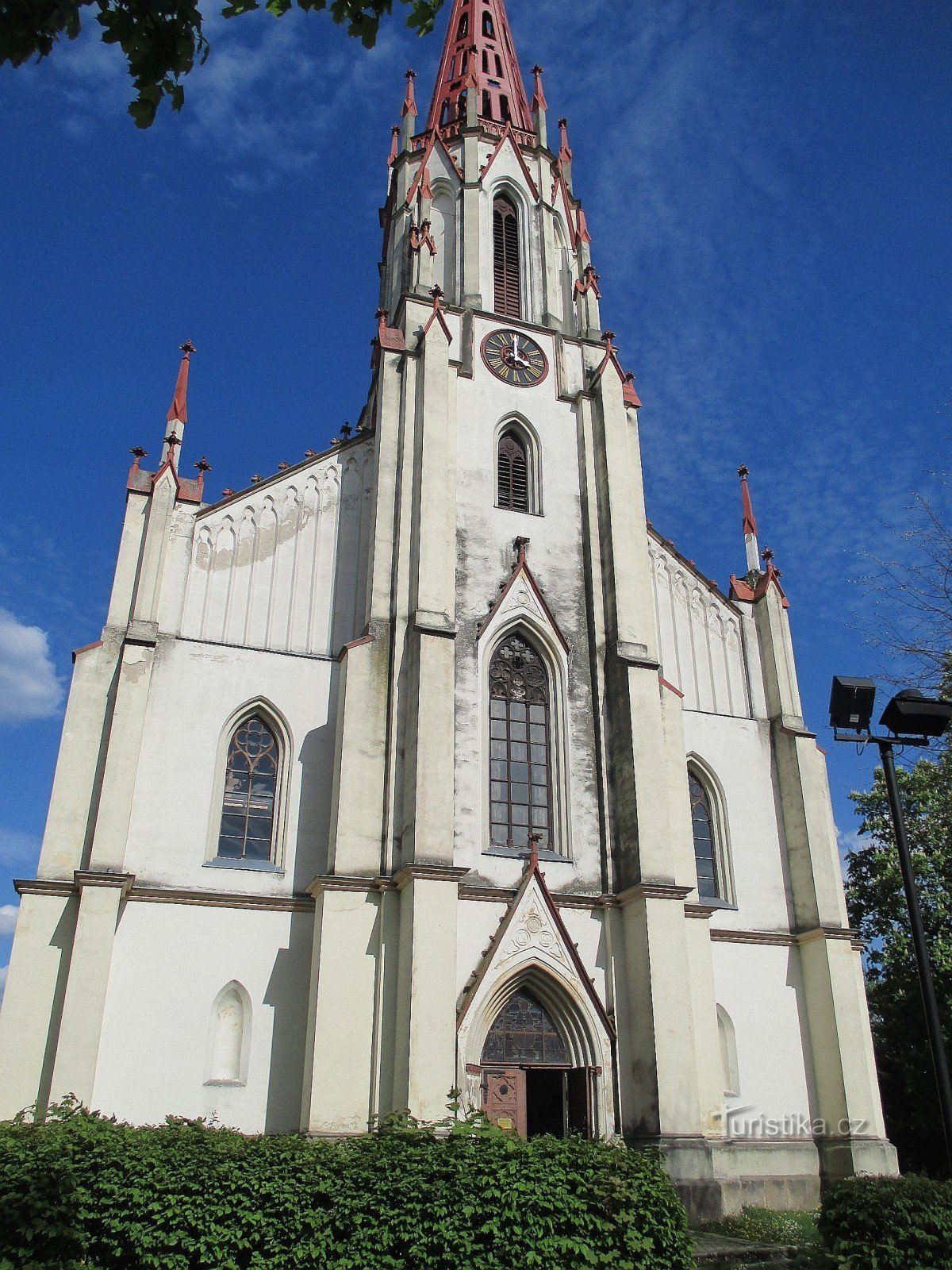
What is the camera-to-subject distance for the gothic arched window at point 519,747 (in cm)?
2041

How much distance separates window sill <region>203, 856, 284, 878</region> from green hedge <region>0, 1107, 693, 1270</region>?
7.09 m

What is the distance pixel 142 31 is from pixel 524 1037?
16842 mm

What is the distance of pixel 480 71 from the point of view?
1337 inches

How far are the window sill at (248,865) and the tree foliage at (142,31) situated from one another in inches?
588

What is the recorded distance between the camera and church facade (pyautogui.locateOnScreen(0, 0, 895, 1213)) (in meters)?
17.2

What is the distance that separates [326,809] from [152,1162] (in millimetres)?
9233

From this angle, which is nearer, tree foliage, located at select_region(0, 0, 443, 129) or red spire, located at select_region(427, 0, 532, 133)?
tree foliage, located at select_region(0, 0, 443, 129)

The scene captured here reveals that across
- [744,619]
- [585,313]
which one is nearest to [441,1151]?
[744,619]

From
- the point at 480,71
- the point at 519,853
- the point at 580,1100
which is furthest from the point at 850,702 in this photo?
the point at 480,71

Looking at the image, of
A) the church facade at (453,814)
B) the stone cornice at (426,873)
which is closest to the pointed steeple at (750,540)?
the church facade at (453,814)

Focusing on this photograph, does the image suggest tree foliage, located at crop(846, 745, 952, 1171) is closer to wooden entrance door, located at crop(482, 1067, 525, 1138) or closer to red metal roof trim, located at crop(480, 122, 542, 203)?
wooden entrance door, located at crop(482, 1067, 525, 1138)

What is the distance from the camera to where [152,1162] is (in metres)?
10.9

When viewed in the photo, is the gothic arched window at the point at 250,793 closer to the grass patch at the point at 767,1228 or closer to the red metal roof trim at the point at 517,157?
the grass patch at the point at 767,1228

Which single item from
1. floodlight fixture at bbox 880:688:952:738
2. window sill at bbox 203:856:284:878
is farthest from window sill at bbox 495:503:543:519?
floodlight fixture at bbox 880:688:952:738
